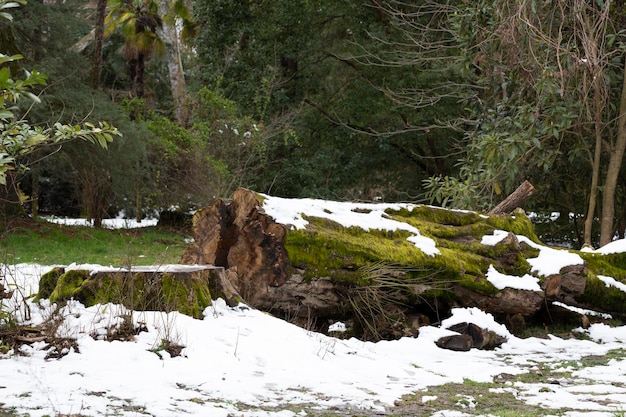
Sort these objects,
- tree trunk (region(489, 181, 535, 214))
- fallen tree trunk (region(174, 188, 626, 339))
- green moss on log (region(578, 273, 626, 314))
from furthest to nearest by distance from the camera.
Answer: tree trunk (region(489, 181, 535, 214)), green moss on log (region(578, 273, 626, 314)), fallen tree trunk (region(174, 188, 626, 339))

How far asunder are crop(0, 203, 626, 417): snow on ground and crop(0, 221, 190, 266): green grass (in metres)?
8.72

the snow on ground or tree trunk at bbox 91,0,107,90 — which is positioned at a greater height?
tree trunk at bbox 91,0,107,90

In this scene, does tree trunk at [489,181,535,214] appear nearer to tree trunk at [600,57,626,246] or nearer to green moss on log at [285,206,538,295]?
green moss on log at [285,206,538,295]

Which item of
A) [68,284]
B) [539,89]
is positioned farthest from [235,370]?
[539,89]

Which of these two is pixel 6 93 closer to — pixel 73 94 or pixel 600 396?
pixel 600 396

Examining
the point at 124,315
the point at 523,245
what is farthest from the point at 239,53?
the point at 124,315

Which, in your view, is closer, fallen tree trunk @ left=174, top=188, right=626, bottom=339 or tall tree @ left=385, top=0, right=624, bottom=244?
Result: fallen tree trunk @ left=174, top=188, right=626, bottom=339

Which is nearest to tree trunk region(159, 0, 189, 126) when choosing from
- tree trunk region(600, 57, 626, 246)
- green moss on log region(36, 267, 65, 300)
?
tree trunk region(600, 57, 626, 246)

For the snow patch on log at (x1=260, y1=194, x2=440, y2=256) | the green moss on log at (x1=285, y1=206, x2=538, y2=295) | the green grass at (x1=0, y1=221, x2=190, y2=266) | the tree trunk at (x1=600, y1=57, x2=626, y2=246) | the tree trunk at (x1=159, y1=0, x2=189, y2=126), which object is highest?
the tree trunk at (x1=159, y1=0, x2=189, y2=126)

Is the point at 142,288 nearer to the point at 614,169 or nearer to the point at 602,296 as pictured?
the point at 602,296

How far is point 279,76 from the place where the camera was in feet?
72.5

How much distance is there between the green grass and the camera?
51.4 feet

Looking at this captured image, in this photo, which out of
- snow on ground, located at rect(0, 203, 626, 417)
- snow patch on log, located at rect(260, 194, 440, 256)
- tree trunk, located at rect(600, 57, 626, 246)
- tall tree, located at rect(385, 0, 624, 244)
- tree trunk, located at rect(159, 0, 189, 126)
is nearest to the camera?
snow on ground, located at rect(0, 203, 626, 417)

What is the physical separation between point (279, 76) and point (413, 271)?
14980 millimetres
